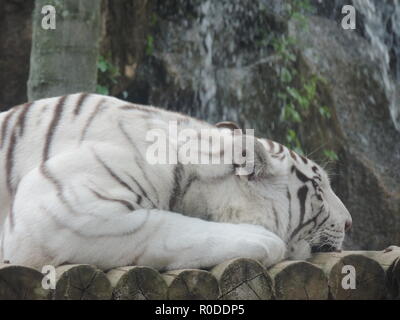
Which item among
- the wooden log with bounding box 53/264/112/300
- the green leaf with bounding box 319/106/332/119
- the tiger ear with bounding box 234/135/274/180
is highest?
the tiger ear with bounding box 234/135/274/180

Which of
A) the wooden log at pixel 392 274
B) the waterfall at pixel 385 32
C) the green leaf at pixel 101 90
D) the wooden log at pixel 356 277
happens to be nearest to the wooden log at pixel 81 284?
the wooden log at pixel 356 277

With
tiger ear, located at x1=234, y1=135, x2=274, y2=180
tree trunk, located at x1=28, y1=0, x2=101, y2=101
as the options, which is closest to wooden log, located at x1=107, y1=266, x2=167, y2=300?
tiger ear, located at x1=234, y1=135, x2=274, y2=180

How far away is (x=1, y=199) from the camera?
8.04 feet

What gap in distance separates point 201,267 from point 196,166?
0.39 metres

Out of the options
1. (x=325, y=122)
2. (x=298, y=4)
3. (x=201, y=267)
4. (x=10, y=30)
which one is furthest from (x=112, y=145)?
(x=298, y=4)

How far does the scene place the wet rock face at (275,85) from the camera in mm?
5453

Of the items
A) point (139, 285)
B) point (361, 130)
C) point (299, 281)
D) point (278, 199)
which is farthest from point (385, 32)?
point (139, 285)

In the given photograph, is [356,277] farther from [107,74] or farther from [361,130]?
[361,130]

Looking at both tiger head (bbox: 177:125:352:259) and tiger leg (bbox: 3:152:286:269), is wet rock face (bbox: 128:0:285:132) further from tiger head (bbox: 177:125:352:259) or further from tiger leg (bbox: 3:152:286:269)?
tiger leg (bbox: 3:152:286:269)

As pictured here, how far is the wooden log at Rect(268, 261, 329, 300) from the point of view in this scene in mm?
2070

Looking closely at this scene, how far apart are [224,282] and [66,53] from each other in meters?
1.79

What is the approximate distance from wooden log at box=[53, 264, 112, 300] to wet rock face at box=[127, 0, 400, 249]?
3.39 m

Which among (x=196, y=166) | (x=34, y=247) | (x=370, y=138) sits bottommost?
(x=370, y=138)
